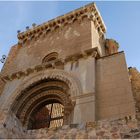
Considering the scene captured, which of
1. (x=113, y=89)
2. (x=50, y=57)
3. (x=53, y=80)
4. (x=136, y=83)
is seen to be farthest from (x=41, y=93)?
(x=136, y=83)

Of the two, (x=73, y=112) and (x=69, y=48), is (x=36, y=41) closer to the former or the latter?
(x=69, y=48)

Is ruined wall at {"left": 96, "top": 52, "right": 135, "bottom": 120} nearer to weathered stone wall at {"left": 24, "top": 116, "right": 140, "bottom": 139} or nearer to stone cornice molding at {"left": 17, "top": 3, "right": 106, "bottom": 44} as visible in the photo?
weathered stone wall at {"left": 24, "top": 116, "right": 140, "bottom": 139}

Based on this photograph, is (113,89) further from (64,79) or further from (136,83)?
(136,83)

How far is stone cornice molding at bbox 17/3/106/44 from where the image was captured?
1280 cm

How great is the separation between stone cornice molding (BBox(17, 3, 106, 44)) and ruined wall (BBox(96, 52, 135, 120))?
4054 millimetres

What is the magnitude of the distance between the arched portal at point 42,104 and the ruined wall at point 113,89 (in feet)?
5.07

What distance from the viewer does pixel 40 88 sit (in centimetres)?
1007

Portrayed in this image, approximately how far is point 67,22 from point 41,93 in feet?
16.6

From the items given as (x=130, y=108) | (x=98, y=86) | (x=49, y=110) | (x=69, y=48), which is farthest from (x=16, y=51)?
(x=130, y=108)

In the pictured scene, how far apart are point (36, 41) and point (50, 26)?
1288 millimetres

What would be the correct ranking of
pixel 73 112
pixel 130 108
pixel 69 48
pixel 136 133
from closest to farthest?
pixel 136 133 < pixel 130 108 < pixel 73 112 < pixel 69 48

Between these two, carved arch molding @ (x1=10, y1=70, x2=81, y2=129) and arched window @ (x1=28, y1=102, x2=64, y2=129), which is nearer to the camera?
carved arch molding @ (x1=10, y1=70, x2=81, y2=129)

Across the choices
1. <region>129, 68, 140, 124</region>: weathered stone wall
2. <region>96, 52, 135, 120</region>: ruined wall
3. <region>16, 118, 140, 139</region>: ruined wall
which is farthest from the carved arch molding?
<region>16, 118, 140, 139</region>: ruined wall

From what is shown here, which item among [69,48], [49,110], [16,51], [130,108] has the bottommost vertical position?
[130,108]
